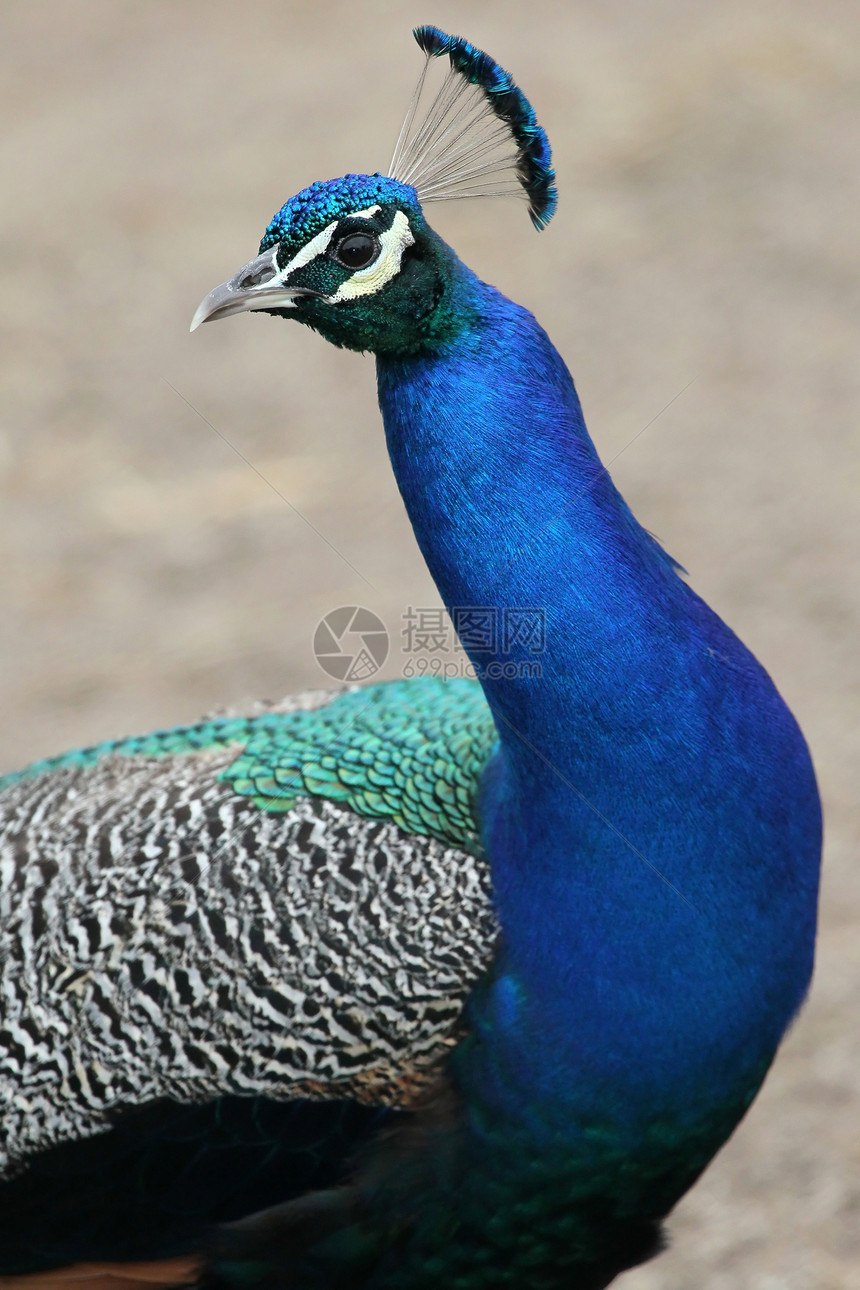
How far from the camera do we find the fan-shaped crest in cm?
195

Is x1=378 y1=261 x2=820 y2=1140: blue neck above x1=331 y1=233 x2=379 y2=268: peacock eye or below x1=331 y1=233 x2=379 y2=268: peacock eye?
below

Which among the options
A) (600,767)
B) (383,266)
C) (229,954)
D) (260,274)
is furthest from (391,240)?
(229,954)

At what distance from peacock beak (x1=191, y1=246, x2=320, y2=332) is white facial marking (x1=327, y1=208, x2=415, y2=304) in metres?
0.05

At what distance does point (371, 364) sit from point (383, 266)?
340 centimetres

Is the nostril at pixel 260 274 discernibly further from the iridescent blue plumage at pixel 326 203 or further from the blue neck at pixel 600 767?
the blue neck at pixel 600 767

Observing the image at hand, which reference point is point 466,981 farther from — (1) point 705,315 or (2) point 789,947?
(1) point 705,315

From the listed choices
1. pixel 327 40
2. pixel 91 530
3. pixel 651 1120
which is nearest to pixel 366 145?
pixel 327 40

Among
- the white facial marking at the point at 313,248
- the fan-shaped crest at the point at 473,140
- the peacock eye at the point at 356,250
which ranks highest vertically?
the fan-shaped crest at the point at 473,140

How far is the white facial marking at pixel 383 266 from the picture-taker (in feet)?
6.05

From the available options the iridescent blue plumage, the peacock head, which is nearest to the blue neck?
the peacock head

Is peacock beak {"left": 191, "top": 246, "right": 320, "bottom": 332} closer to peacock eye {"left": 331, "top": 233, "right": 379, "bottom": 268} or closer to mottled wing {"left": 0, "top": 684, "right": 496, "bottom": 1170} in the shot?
peacock eye {"left": 331, "top": 233, "right": 379, "bottom": 268}

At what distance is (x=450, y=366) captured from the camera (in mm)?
1890

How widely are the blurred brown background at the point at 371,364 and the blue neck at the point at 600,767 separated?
0.95 m

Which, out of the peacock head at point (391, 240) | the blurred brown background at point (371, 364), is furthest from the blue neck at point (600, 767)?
the blurred brown background at point (371, 364)
